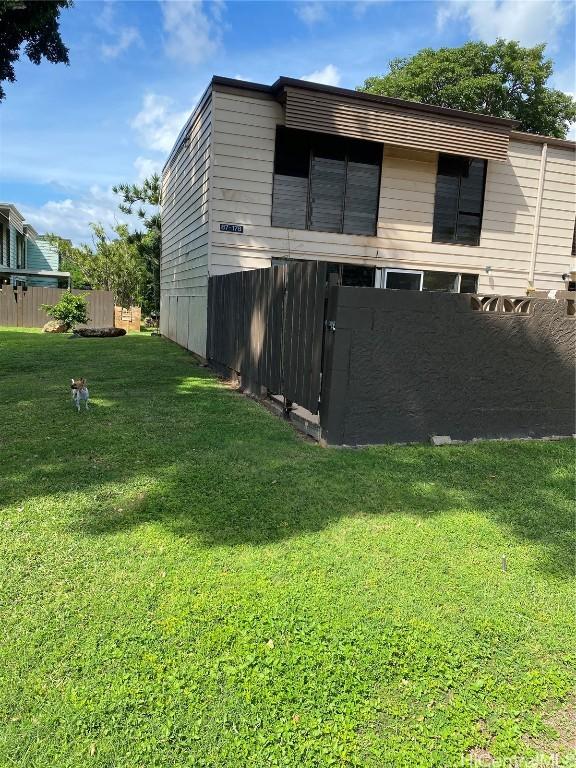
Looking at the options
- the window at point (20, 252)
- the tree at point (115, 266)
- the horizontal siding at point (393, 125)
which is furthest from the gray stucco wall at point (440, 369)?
the window at point (20, 252)

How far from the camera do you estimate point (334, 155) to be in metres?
10.3

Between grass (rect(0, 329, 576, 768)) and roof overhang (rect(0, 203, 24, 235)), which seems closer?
grass (rect(0, 329, 576, 768))

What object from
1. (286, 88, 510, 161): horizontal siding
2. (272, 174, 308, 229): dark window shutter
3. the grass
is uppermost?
(286, 88, 510, 161): horizontal siding

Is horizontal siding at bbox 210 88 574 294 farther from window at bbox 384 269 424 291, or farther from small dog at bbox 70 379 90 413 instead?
small dog at bbox 70 379 90 413

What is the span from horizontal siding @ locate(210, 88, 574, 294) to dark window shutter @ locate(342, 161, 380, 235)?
16 centimetres

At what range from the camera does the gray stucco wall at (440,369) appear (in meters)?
4.83

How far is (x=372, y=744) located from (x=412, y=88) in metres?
30.0

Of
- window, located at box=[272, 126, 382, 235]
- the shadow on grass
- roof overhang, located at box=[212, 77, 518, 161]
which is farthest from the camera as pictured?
window, located at box=[272, 126, 382, 235]

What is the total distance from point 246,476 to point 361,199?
320 inches

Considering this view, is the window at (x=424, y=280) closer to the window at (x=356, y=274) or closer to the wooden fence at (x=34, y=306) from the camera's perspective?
the window at (x=356, y=274)

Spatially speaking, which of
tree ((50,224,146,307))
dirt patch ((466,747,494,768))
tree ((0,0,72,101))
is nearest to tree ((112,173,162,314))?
Result: tree ((50,224,146,307))

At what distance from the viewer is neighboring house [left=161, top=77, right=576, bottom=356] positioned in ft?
31.3

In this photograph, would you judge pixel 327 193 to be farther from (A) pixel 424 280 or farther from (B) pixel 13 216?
(B) pixel 13 216

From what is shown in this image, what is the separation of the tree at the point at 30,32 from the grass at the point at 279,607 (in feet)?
26.8
